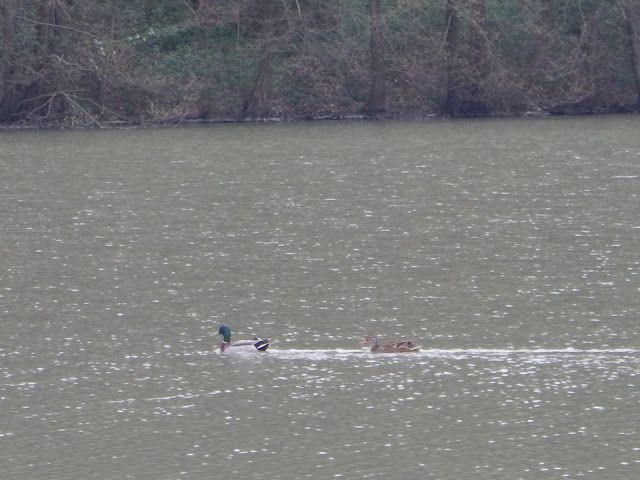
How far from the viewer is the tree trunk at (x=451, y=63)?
144ft

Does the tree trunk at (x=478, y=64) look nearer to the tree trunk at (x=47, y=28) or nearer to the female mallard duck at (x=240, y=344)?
the tree trunk at (x=47, y=28)

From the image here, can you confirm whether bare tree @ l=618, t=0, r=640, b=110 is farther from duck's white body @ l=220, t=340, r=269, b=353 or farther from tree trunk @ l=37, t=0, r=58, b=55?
duck's white body @ l=220, t=340, r=269, b=353

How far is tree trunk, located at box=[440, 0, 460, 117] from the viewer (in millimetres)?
44000

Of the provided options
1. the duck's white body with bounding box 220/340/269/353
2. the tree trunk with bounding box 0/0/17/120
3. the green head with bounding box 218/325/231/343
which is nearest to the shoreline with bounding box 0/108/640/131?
the tree trunk with bounding box 0/0/17/120

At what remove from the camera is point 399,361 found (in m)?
12.6

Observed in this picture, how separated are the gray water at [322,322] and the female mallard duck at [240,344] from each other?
115 mm

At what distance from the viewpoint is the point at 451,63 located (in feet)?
144

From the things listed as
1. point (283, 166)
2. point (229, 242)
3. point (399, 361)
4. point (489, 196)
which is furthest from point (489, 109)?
point (399, 361)

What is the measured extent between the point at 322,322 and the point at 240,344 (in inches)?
62.1

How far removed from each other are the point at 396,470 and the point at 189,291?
6667 mm

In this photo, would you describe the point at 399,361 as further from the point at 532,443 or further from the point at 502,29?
the point at 502,29

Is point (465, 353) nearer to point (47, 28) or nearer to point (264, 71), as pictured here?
point (47, 28)

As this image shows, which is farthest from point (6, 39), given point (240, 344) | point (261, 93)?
point (240, 344)

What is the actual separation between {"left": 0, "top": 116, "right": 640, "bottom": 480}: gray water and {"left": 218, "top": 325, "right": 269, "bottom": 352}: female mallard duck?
11 cm
